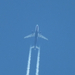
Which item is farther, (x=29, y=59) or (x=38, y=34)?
(x=29, y=59)

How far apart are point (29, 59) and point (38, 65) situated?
15.8ft

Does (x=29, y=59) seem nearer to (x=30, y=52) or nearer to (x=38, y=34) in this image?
(x=30, y=52)

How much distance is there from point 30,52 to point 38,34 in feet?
48.8

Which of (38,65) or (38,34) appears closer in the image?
(38,34)

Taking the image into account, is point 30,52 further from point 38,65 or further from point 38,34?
point 38,34

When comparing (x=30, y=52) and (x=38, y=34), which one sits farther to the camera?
(x=30, y=52)

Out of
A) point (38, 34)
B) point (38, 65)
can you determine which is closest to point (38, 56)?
point (38, 65)

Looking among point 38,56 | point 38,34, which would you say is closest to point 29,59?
point 38,56

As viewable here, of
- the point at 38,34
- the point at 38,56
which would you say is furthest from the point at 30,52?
the point at 38,34

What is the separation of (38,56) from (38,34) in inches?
550

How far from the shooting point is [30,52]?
309 ft

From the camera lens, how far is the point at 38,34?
8038 centimetres

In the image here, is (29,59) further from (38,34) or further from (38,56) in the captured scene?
(38,34)

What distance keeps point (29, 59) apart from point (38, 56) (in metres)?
3.89
